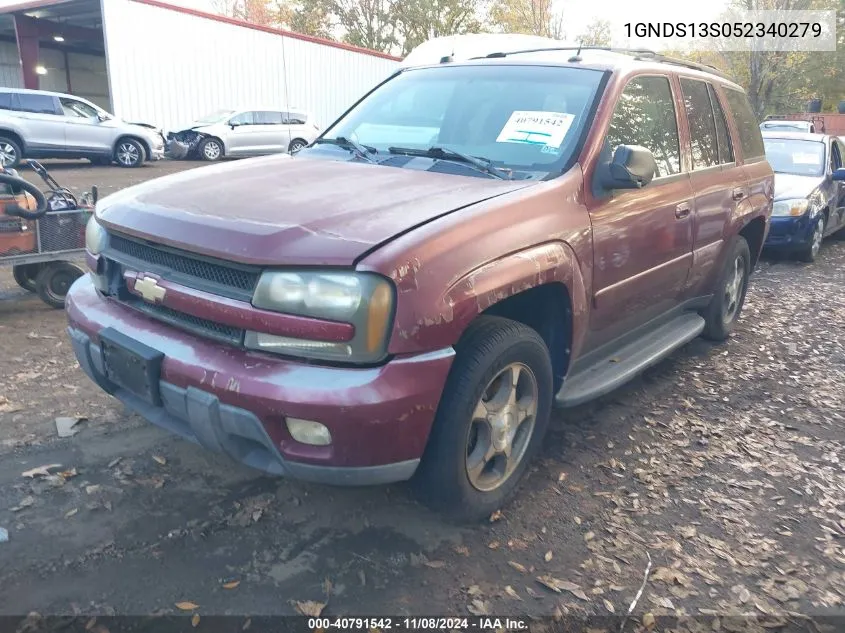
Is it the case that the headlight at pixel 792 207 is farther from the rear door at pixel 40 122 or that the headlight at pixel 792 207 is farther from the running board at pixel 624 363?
the rear door at pixel 40 122

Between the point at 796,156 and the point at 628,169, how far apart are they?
7494 millimetres

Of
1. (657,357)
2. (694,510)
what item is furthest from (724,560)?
(657,357)

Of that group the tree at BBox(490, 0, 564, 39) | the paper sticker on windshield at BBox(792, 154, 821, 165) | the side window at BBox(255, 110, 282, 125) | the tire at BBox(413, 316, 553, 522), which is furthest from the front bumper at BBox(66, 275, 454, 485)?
the tree at BBox(490, 0, 564, 39)

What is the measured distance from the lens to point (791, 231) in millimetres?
8227

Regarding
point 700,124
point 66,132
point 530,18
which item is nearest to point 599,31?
point 530,18

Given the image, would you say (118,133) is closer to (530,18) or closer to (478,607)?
(478,607)

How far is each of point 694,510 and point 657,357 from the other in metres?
0.98

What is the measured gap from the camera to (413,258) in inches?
90.2

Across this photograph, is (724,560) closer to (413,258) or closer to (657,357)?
(657,357)

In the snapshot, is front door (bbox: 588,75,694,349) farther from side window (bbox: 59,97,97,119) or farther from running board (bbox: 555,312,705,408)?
side window (bbox: 59,97,97,119)

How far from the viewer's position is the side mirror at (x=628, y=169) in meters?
3.11

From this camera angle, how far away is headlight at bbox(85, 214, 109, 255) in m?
2.97

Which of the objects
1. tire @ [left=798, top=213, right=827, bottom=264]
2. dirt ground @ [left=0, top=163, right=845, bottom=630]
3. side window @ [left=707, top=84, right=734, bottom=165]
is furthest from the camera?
tire @ [left=798, top=213, right=827, bottom=264]

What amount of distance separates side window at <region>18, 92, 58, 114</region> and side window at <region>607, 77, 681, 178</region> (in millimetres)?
15311
